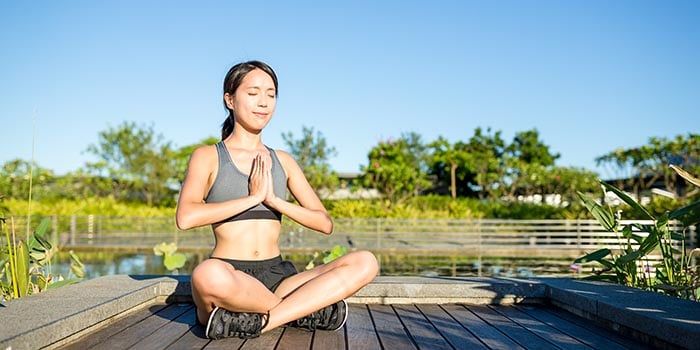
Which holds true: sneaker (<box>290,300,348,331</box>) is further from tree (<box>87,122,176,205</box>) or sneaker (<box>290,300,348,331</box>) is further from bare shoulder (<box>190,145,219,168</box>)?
tree (<box>87,122,176,205</box>)

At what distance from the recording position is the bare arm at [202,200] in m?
2.37

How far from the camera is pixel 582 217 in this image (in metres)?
16.0

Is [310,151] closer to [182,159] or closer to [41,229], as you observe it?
[182,159]

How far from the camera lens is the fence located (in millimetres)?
13344

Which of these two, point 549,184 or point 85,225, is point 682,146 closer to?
point 549,184

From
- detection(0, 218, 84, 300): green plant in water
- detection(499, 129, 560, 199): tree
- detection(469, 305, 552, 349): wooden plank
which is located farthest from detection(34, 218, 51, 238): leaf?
detection(499, 129, 560, 199): tree

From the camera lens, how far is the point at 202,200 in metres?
2.53

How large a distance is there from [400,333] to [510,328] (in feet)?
1.67

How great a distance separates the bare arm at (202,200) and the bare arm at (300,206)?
3.8 inches

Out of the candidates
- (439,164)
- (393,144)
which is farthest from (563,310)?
(439,164)

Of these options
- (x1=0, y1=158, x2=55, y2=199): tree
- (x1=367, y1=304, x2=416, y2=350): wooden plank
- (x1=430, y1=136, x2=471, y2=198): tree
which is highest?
(x1=430, y1=136, x2=471, y2=198): tree

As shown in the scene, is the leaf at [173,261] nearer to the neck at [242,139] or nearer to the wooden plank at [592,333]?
the neck at [242,139]

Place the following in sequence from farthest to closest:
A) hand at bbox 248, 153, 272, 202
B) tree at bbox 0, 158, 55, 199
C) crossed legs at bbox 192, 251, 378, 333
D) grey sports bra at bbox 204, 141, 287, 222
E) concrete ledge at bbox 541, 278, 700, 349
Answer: tree at bbox 0, 158, 55, 199
grey sports bra at bbox 204, 141, 287, 222
hand at bbox 248, 153, 272, 202
crossed legs at bbox 192, 251, 378, 333
concrete ledge at bbox 541, 278, 700, 349

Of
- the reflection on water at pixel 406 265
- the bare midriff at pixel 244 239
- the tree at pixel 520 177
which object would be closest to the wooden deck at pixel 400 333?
the bare midriff at pixel 244 239
